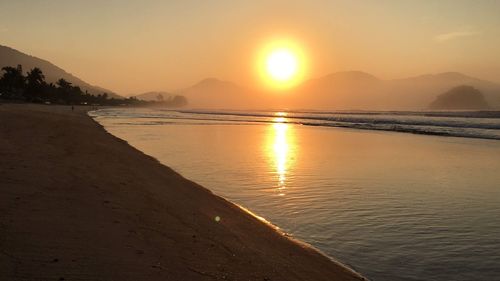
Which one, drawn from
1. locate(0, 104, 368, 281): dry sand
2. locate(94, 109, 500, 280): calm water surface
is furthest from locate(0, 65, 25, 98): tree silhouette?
locate(0, 104, 368, 281): dry sand

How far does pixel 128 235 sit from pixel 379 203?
24.1 ft

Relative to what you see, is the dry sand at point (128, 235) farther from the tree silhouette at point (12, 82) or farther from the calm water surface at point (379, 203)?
the tree silhouette at point (12, 82)

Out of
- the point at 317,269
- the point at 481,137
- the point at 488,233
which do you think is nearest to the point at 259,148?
the point at 488,233

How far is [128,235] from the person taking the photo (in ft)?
21.9

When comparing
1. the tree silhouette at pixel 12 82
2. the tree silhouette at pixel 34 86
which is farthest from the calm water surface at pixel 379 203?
the tree silhouette at pixel 34 86

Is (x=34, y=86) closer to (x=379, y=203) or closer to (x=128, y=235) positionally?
(x=379, y=203)

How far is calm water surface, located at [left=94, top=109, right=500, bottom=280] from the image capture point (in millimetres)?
7379

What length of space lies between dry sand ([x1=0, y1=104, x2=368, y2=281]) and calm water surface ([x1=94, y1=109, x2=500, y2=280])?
1.00 meters

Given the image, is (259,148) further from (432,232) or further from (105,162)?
(432,232)

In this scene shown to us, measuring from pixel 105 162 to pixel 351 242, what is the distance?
9610mm

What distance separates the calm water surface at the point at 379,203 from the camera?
738 cm

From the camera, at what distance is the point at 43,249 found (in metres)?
5.60

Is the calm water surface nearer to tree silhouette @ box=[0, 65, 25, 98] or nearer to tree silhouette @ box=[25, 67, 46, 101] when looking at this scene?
tree silhouette @ box=[0, 65, 25, 98]

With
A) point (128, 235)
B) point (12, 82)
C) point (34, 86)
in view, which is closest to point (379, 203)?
point (128, 235)
